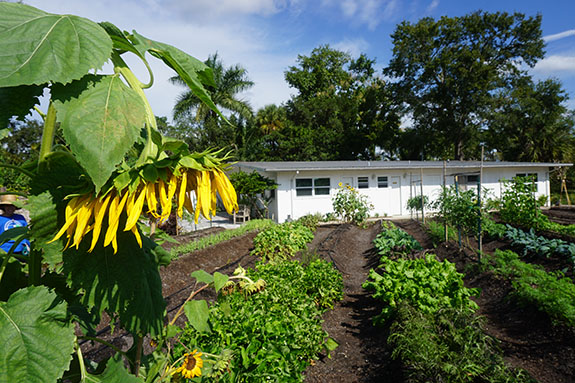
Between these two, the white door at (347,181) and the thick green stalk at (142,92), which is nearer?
the thick green stalk at (142,92)

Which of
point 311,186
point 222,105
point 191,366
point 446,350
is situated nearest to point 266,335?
point 446,350

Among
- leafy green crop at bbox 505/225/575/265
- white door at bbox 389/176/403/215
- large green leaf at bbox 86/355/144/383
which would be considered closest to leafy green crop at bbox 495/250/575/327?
leafy green crop at bbox 505/225/575/265

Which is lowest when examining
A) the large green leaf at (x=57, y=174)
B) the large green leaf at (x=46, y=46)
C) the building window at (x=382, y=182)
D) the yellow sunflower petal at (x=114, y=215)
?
the building window at (x=382, y=182)

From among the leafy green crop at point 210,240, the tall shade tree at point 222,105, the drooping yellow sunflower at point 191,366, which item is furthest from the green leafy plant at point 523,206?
the tall shade tree at point 222,105

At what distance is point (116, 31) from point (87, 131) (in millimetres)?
263

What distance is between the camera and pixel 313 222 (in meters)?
15.2

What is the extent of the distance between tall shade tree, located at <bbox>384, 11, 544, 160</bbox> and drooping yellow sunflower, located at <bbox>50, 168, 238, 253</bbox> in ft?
112

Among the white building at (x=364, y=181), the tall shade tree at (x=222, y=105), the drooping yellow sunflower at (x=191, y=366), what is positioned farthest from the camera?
the tall shade tree at (x=222, y=105)

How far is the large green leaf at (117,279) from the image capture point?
66 cm

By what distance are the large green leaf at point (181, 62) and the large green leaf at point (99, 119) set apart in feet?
0.39

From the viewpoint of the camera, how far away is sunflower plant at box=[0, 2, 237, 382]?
0.53 metres

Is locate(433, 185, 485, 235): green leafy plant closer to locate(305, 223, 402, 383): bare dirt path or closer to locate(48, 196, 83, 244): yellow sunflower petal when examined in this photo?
locate(305, 223, 402, 383): bare dirt path

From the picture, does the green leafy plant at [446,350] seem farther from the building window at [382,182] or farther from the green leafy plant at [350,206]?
the building window at [382,182]

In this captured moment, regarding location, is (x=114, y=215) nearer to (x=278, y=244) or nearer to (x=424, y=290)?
(x=424, y=290)
